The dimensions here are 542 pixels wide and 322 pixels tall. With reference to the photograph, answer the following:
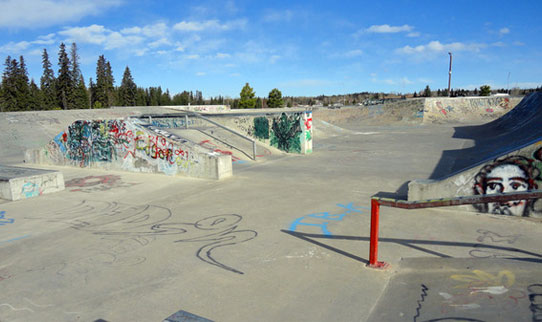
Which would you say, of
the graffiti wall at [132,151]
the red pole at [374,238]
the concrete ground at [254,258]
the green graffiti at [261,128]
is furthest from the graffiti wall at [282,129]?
the red pole at [374,238]

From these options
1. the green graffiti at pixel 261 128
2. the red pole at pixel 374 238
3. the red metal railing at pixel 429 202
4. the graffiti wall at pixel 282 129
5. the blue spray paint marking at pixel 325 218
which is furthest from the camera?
the green graffiti at pixel 261 128

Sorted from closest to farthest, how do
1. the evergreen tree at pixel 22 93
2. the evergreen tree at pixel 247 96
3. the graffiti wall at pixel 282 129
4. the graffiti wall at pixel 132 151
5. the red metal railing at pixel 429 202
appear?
the red metal railing at pixel 429 202
the graffiti wall at pixel 132 151
the graffiti wall at pixel 282 129
the evergreen tree at pixel 22 93
the evergreen tree at pixel 247 96

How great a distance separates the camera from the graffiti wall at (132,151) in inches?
422

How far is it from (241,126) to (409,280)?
54.5 feet

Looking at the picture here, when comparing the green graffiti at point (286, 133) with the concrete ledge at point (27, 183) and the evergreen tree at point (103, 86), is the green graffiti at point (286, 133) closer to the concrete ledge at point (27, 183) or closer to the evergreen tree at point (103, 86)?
the concrete ledge at point (27, 183)

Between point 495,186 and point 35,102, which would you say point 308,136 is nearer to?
point 495,186

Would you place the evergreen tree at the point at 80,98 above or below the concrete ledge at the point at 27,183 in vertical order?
above

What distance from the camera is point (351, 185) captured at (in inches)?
366

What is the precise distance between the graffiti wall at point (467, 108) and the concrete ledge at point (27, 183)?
37.3 metres

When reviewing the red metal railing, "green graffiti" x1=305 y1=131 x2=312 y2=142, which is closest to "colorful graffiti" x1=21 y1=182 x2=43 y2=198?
the red metal railing

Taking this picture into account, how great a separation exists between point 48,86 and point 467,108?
66.2m

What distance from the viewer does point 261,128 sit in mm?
18734

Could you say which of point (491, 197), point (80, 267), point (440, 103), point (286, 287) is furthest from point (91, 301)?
point (440, 103)

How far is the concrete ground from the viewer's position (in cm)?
348
